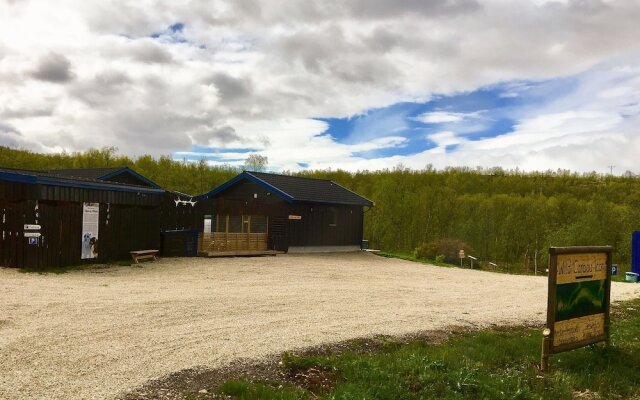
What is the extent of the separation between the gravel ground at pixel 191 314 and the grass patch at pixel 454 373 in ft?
3.35

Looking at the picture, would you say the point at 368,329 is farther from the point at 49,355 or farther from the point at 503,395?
the point at 49,355

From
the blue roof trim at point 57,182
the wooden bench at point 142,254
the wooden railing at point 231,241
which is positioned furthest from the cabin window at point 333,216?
the blue roof trim at point 57,182

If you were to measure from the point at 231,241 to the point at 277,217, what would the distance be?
373cm

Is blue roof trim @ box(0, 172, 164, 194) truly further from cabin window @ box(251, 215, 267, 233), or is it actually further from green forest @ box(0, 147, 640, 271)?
green forest @ box(0, 147, 640, 271)

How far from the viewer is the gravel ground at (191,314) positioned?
689 centimetres

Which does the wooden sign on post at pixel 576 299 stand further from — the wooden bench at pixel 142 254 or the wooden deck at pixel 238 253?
the wooden deck at pixel 238 253

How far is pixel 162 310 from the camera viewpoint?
11.1 m

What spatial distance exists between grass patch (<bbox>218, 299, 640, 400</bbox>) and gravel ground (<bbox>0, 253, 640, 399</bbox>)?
3.35ft

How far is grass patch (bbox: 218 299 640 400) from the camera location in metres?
6.51

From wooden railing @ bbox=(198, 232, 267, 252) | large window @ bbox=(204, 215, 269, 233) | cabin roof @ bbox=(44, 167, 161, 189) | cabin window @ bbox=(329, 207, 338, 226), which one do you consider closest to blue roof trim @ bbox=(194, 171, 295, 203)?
large window @ bbox=(204, 215, 269, 233)

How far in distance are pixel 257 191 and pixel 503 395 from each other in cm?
2570

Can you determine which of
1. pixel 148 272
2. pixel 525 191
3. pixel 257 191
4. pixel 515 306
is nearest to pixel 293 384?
pixel 515 306

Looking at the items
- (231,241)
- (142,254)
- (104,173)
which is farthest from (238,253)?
(104,173)

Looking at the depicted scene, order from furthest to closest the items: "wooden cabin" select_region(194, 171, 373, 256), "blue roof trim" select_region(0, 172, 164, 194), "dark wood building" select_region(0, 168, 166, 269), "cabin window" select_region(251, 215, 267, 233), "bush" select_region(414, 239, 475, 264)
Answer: "bush" select_region(414, 239, 475, 264) → "cabin window" select_region(251, 215, 267, 233) → "wooden cabin" select_region(194, 171, 373, 256) → "dark wood building" select_region(0, 168, 166, 269) → "blue roof trim" select_region(0, 172, 164, 194)
